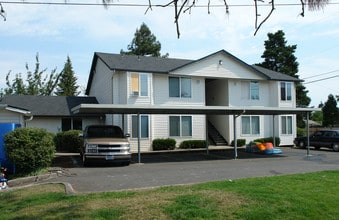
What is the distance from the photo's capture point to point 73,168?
656 inches

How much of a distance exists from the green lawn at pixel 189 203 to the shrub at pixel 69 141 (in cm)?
1487

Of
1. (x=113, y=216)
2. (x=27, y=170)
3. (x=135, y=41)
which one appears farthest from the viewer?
(x=135, y=41)

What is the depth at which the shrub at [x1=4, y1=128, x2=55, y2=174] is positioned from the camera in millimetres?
14055

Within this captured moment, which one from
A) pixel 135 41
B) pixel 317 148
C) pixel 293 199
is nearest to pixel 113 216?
pixel 293 199

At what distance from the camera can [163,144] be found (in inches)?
1069

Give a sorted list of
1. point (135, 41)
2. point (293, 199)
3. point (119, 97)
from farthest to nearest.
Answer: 1. point (135, 41)
2. point (119, 97)
3. point (293, 199)

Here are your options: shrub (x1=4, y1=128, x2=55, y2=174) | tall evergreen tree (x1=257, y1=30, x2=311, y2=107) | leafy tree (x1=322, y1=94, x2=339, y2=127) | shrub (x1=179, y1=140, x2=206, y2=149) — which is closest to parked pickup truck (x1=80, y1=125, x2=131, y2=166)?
shrub (x1=4, y1=128, x2=55, y2=174)

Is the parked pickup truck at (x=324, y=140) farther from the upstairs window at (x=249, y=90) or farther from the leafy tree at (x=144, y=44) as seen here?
the leafy tree at (x=144, y=44)

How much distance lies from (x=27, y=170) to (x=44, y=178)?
0.99m

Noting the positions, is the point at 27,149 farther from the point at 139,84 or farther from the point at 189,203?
the point at 139,84

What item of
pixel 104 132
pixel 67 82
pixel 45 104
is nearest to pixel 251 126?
pixel 45 104

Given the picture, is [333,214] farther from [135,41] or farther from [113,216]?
[135,41]

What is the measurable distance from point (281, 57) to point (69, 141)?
2935cm

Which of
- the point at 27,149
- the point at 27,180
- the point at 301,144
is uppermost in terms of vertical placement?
the point at 27,149
